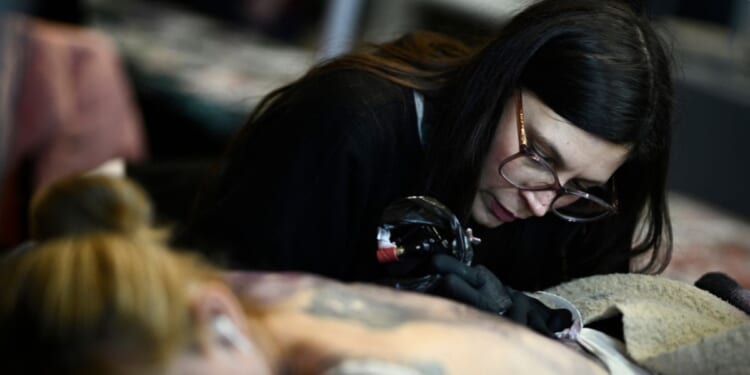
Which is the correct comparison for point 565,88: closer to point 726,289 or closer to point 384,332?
point 726,289

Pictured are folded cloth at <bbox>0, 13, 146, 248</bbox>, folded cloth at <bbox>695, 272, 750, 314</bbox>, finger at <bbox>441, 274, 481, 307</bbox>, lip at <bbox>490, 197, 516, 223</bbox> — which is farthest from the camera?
folded cloth at <bbox>0, 13, 146, 248</bbox>

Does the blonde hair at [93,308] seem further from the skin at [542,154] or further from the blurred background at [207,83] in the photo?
the blurred background at [207,83]

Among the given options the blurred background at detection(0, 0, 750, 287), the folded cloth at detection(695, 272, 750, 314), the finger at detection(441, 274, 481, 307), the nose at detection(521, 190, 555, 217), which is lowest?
the blurred background at detection(0, 0, 750, 287)

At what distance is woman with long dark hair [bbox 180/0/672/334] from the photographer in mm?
1283

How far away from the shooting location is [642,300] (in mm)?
1177

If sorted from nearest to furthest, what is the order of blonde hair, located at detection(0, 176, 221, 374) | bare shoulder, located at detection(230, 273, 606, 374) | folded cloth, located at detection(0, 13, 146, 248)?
blonde hair, located at detection(0, 176, 221, 374), bare shoulder, located at detection(230, 273, 606, 374), folded cloth, located at detection(0, 13, 146, 248)

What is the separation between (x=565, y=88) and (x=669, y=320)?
0.97 ft

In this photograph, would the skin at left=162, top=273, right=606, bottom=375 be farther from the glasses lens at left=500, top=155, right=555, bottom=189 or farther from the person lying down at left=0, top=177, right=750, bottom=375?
the glasses lens at left=500, top=155, right=555, bottom=189

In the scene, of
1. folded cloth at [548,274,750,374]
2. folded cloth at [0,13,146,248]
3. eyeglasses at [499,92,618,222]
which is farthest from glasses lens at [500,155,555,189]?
folded cloth at [0,13,146,248]

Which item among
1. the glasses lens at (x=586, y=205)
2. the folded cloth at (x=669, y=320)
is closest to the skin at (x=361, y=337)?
the folded cloth at (x=669, y=320)

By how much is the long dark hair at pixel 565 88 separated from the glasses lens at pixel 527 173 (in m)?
0.04

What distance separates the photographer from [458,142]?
4.37ft

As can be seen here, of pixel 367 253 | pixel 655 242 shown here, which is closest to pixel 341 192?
pixel 367 253

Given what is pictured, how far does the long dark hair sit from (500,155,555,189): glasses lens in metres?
0.04
